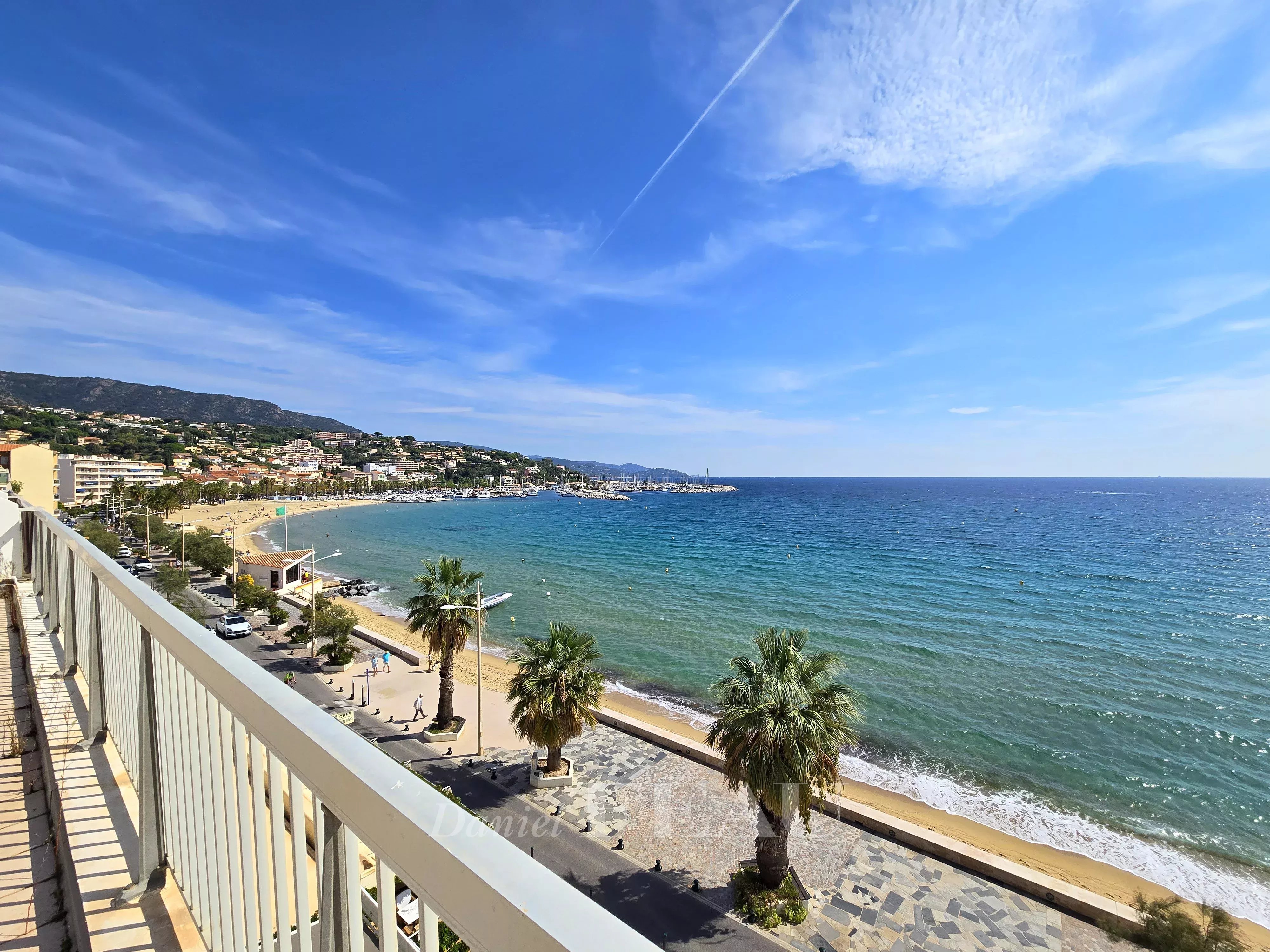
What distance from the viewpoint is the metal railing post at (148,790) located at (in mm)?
2299

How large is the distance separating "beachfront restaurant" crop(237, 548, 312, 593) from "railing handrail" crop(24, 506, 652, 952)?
36.7 meters

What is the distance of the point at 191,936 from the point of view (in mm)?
2080

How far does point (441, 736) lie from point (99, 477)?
9777 cm

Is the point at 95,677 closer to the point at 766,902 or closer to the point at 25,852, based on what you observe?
the point at 25,852

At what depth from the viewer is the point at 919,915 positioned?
419 inches

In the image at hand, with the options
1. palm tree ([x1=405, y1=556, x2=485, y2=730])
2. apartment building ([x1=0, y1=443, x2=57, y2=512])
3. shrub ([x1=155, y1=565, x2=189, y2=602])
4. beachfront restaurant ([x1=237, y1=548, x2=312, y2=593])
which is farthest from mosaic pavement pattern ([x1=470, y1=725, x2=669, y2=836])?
beachfront restaurant ([x1=237, y1=548, x2=312, y2=593])

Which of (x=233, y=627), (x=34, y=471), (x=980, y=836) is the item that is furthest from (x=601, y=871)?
(x=233, y=627)

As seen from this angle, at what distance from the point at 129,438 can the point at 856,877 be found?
530 ft

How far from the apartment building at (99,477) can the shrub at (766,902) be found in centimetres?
8220

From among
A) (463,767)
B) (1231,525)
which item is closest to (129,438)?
(463,767)

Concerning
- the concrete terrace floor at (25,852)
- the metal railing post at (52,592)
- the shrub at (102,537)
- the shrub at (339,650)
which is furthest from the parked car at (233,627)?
the concrete terrace floor at (25,852)

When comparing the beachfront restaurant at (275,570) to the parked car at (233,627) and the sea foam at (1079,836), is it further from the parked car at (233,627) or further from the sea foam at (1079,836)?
the sea foam at (1079,836)

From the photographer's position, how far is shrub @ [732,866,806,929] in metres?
10.3

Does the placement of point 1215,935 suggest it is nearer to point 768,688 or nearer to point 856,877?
point 856,877
